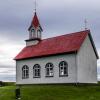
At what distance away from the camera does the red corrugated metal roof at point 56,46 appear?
44688 millimetres

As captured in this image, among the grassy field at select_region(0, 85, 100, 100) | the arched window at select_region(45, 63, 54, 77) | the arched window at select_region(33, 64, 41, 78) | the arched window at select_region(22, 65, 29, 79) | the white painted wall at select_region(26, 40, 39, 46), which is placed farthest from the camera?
the white painted wall at select_region(26, 40, 39, 46)

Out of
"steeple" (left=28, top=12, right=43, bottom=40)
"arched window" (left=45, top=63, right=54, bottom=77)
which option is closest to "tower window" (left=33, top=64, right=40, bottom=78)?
"arched window" (left=45, top=63, right=54, bottom=77)

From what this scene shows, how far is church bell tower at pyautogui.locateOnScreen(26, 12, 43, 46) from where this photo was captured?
5338cm

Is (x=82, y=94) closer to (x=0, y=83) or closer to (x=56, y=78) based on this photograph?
(x=56, y=78)

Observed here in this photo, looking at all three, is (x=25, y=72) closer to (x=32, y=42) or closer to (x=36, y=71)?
(x=36, y=71)

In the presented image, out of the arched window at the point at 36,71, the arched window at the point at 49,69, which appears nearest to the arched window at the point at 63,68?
the arched window at the point at 49,69

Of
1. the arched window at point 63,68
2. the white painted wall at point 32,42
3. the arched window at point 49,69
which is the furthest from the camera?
the white painted wall at point 32,42

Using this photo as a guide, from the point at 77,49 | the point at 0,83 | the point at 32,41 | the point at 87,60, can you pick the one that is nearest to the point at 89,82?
the point at 87,60

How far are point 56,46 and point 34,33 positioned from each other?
26.1ft

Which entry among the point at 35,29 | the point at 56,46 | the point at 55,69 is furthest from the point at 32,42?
the point at 55,69

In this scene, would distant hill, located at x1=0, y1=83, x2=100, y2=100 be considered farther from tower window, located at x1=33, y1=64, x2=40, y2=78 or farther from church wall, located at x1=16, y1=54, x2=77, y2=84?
tower window, located at x1=33, y1=64, x2=40, y2=78

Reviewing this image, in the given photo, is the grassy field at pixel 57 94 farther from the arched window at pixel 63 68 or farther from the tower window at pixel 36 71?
the tower window at pixel 36 71

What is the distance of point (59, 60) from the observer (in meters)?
45.1

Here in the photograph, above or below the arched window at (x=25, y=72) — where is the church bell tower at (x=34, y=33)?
above
